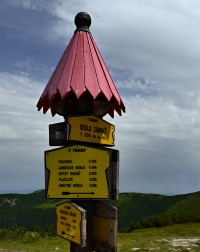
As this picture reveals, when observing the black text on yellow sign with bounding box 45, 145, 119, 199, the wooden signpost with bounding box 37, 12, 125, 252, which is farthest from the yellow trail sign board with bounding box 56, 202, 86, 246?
the black text on yellow sign with bounding box 45, 145, 119, 199

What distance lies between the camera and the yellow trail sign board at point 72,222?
650 centimetres

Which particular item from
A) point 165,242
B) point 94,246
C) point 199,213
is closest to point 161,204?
point 199,213

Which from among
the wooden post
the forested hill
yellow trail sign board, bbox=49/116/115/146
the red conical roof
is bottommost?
the forested hill

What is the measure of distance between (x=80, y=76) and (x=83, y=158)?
1575 millimetres

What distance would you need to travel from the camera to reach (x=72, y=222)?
22.0 feet

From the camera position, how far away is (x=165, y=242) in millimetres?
23094

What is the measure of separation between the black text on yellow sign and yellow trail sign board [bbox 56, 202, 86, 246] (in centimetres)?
25

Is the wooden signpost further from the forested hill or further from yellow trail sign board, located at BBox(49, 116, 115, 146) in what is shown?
the forested hill

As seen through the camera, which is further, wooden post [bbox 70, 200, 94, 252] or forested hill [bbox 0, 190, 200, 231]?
forested hill [bbox 0, 190, 200, 231]

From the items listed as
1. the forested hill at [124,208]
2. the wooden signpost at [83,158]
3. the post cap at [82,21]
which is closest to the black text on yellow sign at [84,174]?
the wooden signpost at [83,158]

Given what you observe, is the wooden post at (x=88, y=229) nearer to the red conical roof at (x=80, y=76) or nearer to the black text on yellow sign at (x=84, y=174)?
the black text on yellow sign at (x=84, y=174)

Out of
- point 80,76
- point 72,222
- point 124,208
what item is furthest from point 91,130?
point 124,208

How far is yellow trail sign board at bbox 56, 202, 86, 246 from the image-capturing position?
6496 millimetres

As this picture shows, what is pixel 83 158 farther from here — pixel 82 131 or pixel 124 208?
pixel 124 208
